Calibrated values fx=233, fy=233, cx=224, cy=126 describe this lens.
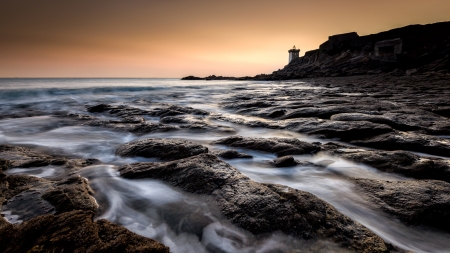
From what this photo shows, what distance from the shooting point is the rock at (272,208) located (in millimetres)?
1520

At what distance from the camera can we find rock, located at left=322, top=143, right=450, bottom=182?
2.34 meters

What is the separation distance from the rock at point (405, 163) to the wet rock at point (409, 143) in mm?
415

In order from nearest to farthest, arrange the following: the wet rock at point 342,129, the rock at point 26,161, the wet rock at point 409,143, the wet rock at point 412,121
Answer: the rock at point 26,161 < the wet rock at point 409,143 < the wet rock at point 342,129 < the wet rock at point 412,121

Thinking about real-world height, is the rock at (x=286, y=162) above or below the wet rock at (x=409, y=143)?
below

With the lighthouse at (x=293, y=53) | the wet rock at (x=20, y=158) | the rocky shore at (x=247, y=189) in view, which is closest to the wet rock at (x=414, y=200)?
the rocky shore at (x=247, y=189)

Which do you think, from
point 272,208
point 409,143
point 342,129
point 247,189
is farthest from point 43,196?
point 409,143

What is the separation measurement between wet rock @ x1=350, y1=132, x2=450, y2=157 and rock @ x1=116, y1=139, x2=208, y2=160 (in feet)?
8.01

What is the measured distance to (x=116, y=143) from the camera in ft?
14.0

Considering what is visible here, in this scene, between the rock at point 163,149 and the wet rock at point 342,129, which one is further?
the wet rock at point 342,129

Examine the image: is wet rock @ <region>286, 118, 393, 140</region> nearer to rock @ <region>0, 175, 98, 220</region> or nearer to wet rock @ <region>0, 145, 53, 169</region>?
rock @ <region>0, 175, 98, 220</region>

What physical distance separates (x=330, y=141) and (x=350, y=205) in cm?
187

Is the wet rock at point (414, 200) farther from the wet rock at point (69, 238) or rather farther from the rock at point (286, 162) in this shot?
the wet rock at point (69, 238)

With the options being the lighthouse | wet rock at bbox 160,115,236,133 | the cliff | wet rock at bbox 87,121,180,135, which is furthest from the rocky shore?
the lighthouse

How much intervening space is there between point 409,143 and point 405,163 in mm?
838
